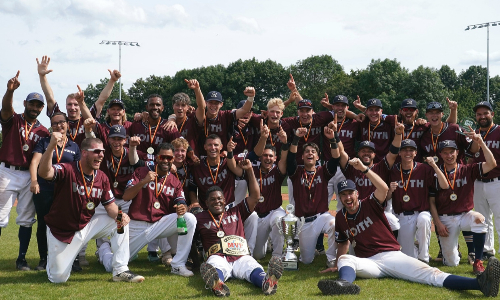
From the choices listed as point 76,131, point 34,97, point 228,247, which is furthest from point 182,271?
point 34,97

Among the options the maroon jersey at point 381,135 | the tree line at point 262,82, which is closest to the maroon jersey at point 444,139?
the maroon jersey at point 381,135

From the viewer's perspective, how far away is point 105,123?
28.5 feet

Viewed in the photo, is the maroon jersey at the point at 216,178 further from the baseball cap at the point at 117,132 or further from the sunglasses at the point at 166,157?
the baseball cap at the point at 117,132

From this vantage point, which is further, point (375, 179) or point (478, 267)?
point (478, 267)

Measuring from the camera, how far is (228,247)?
6973 mm

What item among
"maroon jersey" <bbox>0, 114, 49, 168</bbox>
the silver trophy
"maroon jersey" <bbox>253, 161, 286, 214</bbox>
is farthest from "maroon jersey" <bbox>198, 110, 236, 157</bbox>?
"maroon jersey" <bbox>0, 114, 49, 168</bbox>

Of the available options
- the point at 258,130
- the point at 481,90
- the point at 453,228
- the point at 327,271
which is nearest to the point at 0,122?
the point at 258,130

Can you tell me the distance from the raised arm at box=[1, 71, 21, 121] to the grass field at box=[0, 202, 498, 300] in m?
2.55

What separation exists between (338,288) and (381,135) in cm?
412

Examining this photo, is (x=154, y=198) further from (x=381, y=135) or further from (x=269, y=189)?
(x=381, y=135)

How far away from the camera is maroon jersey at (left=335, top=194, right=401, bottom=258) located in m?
6.86

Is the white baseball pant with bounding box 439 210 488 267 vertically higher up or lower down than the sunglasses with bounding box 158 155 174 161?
lower down

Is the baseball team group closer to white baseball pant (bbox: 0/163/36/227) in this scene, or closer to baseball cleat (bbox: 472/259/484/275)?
white baseball pant (bbox: 0/163/36/227)

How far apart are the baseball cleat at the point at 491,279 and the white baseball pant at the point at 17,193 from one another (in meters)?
6.85
